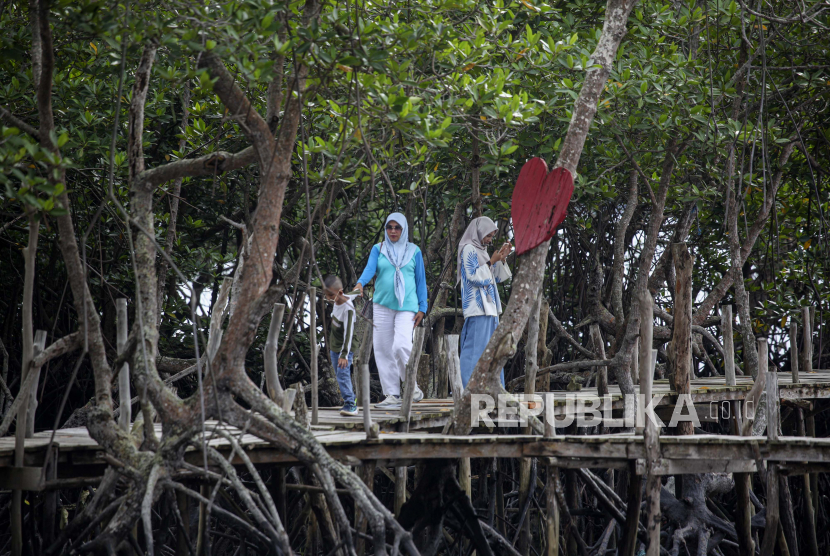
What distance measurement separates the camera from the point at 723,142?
6.22 m

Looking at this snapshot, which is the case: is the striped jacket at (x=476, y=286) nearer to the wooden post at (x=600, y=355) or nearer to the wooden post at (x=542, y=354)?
the wooden post at (x=542, y=354)

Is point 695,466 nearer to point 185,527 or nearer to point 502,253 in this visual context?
point 502,253

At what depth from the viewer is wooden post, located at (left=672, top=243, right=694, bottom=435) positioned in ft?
16.7

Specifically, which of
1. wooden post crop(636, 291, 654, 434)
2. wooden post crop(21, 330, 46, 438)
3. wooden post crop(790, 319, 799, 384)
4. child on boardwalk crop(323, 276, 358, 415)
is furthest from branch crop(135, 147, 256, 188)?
wooden post crop(790, 319, 799, 384)

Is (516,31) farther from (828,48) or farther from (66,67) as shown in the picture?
(66,67)

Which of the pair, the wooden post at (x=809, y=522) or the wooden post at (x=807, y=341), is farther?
the wooden post at (x=807, y=341)

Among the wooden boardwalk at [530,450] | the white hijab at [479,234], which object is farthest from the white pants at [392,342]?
the wooden boardwalk at [530,450]

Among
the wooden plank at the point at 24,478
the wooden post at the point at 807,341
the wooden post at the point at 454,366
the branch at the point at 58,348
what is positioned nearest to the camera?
the wooden plank at the point at 24,478

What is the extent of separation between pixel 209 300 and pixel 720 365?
5956 mm

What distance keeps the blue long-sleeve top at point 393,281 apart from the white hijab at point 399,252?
3 cm

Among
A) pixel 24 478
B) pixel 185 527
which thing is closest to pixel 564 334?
pixel 185 527

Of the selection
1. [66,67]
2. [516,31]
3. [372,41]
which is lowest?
[372,41]

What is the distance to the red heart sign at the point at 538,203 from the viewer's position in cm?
445

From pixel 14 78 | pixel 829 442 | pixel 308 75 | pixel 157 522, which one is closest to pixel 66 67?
pixel 14 78
